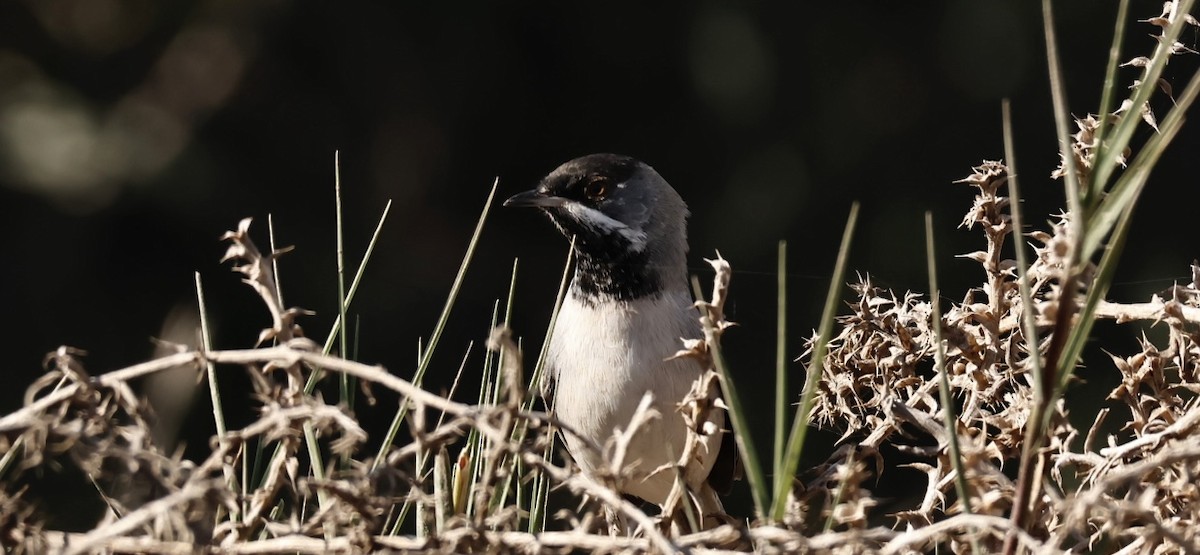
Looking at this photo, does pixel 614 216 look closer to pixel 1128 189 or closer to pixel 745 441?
pixel 745 441

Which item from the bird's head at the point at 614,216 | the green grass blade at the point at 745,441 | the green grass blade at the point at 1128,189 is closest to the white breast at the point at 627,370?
the bird's head at the point at 614,216

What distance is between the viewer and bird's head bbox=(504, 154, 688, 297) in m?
3.84

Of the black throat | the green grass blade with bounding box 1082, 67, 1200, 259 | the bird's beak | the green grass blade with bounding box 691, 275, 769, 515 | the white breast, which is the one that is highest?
the green grass blade with bounding box 1082, 67, 1200, 259

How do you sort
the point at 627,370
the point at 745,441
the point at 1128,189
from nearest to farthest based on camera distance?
the point at 1128,189
the point at 745,441
the point at 627,370

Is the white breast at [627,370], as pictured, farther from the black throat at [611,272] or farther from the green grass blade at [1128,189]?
the green grass blade at [1128,189]

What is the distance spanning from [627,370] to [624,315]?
166 mm

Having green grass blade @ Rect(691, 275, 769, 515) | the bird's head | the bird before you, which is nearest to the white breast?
the bird

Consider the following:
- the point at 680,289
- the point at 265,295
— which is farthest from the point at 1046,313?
the point at 680,289

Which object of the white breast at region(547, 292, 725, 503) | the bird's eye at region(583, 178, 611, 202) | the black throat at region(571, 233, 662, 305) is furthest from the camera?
the bird's eye at region(583, 178, 611, 202)

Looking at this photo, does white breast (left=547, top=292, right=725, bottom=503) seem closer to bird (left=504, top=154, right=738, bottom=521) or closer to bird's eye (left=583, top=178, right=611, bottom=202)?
bird (left=504, top=154, right=738, bottom=521)

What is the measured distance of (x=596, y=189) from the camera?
12.9ft

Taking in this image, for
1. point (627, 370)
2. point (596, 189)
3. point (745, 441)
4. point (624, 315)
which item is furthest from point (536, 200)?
point (745, 441)

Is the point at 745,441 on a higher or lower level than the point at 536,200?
higher

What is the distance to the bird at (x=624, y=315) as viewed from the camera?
355cm
